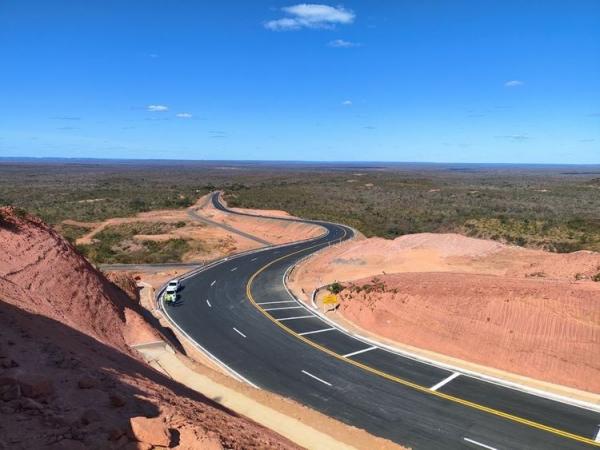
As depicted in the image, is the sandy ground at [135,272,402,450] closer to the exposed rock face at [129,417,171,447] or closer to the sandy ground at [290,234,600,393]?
the exposed rock face at [129,417,171,447]

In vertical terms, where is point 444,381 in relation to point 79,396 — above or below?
below

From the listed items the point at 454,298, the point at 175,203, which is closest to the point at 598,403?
the point at 454,298

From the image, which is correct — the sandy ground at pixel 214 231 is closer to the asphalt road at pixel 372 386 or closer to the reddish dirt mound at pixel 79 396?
the asphalt road at pixel 372 386

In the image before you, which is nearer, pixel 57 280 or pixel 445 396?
pixel 445 396

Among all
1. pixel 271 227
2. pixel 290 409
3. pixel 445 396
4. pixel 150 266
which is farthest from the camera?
pixel 271 227

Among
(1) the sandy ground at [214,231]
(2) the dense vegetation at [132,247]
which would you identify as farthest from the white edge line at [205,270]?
(2) the dense vegetation at [132,247]

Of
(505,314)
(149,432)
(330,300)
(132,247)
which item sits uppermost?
(149,432)

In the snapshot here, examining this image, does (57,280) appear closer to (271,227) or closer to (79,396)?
(79,396)

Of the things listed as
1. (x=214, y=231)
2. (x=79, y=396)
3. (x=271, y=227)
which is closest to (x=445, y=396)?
(x=79, y=396)
